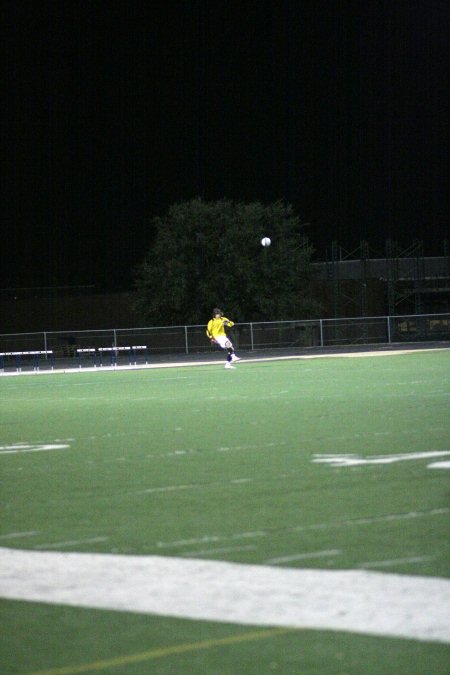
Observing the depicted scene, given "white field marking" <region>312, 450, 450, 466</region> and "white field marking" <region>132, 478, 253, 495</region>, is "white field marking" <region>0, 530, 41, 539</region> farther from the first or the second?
"white field marking" <region>312, 450, 450, 466</region>

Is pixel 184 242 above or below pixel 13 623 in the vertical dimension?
above

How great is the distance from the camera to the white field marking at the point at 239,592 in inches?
232

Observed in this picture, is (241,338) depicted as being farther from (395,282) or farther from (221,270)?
(395,282)

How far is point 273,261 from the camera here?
70.9 metres

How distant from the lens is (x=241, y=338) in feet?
182

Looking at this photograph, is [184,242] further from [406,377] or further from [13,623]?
[13,623]

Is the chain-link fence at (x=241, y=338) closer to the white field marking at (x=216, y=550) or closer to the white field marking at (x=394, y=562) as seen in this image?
the white field marking at (x=216, y=550)

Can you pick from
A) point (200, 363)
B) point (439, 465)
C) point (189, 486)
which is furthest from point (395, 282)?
point (189, 486)

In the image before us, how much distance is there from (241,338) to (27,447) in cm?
4006

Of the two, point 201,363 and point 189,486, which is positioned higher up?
point 189,486

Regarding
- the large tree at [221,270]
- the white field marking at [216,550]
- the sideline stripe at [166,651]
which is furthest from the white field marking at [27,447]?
the large tree at [221,270]

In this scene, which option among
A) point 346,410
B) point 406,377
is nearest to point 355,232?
point 406,377

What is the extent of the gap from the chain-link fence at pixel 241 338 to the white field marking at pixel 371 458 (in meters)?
38.7

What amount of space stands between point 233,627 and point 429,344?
4809 cm
